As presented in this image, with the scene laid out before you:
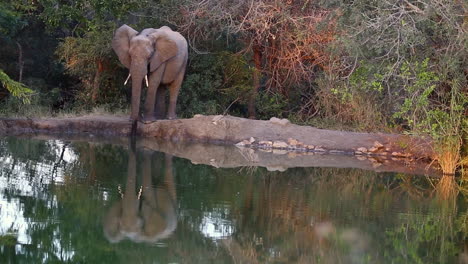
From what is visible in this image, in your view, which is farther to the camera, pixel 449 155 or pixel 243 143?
pixel 243 143

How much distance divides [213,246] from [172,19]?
16663 mm

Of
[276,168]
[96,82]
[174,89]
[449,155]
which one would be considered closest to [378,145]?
[449,155]

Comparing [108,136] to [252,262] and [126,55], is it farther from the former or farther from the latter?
[252,262]

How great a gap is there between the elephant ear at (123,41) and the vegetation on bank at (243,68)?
0.53m

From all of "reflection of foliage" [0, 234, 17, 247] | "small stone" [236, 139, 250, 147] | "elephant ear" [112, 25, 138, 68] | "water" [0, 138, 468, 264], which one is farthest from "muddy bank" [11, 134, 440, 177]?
"reflection of foliage" [0, 234, 17, 247]

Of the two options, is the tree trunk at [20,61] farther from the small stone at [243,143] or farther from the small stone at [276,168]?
the small stone at [276,168]

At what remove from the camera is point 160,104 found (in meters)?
23.1

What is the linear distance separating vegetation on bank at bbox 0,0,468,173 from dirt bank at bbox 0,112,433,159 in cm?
92

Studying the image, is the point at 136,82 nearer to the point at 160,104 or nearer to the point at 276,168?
the point at 160,104

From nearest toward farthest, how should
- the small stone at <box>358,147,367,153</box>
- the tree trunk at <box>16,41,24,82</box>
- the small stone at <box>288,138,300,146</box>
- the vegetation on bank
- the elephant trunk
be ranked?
the vegetation on bank < the small stone at <box>358,147,367,153</box> < the small stone at <box>288,138,300,146</box> < the elephant trunk < the tree trunk at <box>16,41,24,82</box>

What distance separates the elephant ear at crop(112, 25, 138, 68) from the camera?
72.2 ft

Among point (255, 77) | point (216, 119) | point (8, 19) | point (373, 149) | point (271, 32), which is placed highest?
point (271, 32)

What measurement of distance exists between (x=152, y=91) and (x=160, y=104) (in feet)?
3.26

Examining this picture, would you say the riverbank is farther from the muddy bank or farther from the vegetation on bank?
the vegetation on bank
